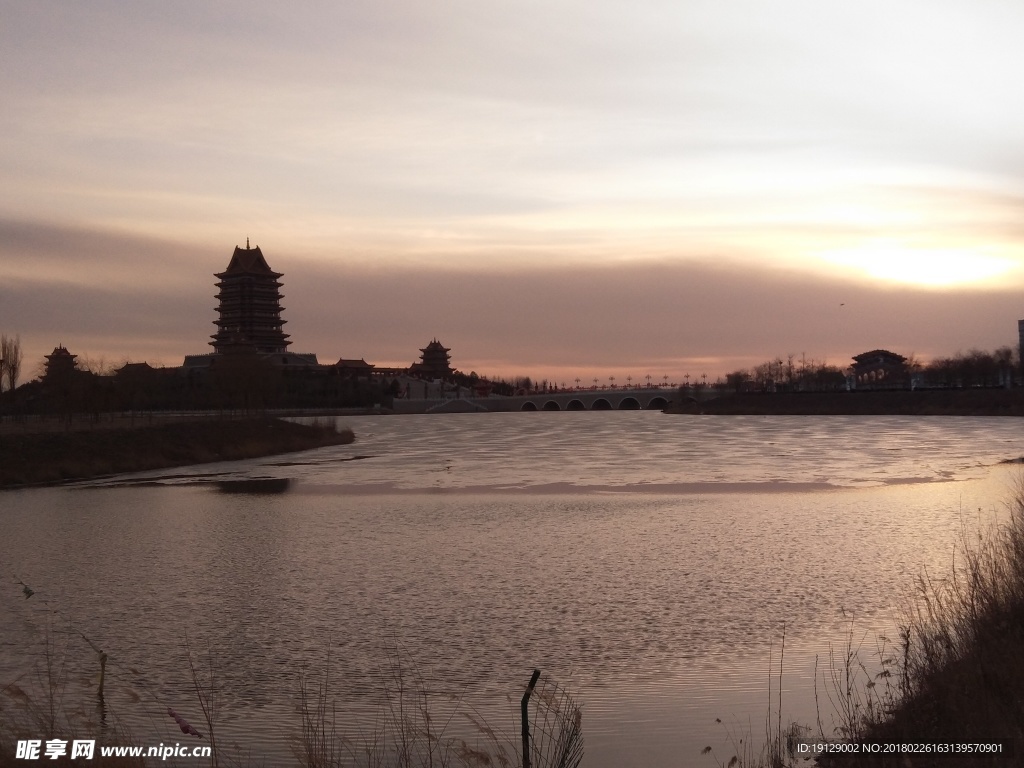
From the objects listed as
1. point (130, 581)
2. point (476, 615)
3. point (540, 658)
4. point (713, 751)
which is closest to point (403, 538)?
point (130, 581)

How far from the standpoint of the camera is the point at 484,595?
60.4ft

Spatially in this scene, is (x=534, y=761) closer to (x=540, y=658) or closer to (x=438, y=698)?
(x=438, y=698)

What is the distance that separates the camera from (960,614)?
1235cm

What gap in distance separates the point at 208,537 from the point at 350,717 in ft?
60.9

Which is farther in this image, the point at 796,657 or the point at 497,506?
the point at 497,506

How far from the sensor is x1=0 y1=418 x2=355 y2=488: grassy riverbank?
51719mm

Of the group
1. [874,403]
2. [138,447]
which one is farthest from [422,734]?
[874,403]

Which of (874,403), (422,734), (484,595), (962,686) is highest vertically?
(874,403)

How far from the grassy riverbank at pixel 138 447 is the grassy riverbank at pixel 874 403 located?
96.2 metres

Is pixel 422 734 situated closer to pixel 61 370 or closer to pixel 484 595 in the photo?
pixel 484 595

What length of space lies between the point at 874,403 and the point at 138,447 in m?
128

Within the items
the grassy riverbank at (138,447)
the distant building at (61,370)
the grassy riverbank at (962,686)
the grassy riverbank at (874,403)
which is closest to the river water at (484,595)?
the grassy riverbank at (962,686)

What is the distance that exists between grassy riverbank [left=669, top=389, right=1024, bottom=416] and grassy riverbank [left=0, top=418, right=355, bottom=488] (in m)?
96.2

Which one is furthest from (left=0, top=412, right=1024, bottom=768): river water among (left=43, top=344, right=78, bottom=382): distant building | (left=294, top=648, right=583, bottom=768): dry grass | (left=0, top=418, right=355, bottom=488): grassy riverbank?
(left=43, top=344, right=78, bottom=382): distant building
